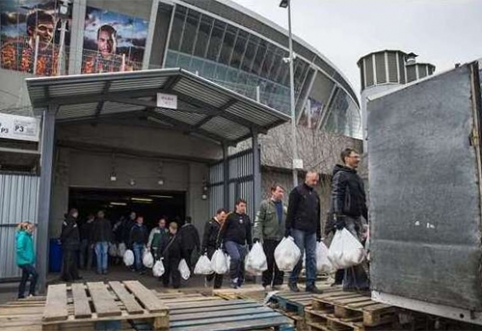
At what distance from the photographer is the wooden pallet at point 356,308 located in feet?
14.1

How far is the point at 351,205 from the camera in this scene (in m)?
5.94

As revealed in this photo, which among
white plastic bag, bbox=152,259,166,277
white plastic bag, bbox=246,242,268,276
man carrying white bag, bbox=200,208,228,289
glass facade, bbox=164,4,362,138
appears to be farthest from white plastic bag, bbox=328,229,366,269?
glass facade, bbox=164,4,362,138

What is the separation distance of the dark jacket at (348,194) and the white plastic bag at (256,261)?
7.25ft

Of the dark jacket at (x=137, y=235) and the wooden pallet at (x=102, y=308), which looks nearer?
the wooden pallet at (x=102, y=308)

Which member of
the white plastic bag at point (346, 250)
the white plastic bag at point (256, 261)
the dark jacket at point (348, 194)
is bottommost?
the white plastic bag at point (256, 261)

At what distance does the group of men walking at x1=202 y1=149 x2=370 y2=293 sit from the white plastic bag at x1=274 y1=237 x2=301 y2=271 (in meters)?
0.25

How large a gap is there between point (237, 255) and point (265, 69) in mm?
21916

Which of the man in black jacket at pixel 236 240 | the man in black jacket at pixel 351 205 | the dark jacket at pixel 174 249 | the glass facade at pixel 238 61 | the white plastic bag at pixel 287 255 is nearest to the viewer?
the man in black jacket at pixel 351 205

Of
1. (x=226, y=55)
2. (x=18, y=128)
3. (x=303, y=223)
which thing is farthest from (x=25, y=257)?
(x=226, y=55)

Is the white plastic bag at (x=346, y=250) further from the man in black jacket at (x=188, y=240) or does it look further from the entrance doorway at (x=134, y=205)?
the entrance doorway at (x=134, y=205)

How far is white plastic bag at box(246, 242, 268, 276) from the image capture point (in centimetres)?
759

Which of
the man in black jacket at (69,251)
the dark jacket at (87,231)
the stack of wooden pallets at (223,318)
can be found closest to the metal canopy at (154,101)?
the man in black jacket at (69,251)

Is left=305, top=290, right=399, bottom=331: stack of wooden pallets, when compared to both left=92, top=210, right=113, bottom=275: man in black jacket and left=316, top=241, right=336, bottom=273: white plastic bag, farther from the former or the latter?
left=92, top=210, right=113, bottom=275: man in black jacket

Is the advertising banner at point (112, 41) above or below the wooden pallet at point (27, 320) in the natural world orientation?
above
